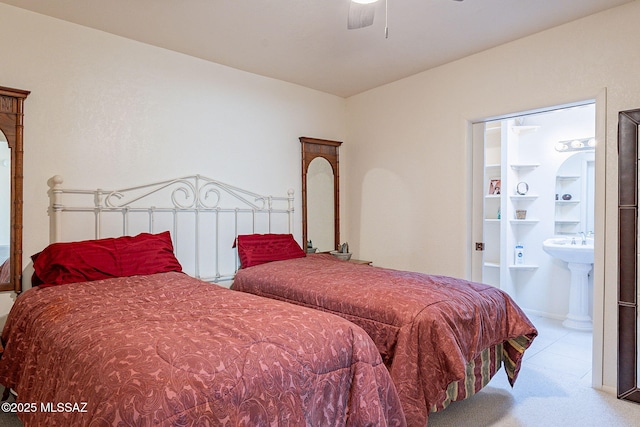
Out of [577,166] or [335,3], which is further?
[577,166]

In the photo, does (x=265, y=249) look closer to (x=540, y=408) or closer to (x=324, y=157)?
(x=324, y=157)

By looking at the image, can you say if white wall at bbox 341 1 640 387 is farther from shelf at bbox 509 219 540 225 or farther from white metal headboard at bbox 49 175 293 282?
shelf at bbox 509 219 540 225

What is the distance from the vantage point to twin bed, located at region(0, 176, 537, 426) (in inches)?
49.3

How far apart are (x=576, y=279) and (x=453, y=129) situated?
226cm

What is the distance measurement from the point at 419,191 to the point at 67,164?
312cm

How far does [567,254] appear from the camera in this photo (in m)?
4.10

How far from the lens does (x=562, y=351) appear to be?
3521 millimetres

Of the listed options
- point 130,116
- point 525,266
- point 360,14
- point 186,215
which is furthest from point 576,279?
point 130,116

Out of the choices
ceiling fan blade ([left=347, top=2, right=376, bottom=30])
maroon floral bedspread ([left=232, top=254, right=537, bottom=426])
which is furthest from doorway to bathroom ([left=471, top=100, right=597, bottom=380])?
ceiling fan blade ([left=347, top=2, right=376, bottom=30])

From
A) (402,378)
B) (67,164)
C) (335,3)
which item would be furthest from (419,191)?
(67,164)

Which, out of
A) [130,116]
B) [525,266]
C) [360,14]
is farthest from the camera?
[525,266]

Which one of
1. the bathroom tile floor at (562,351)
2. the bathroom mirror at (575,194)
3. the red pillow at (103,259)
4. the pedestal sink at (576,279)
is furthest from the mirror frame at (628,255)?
the red pillow at (103,259)

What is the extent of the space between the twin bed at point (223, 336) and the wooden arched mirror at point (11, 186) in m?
0.22

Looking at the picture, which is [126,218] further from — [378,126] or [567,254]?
[567,254]
